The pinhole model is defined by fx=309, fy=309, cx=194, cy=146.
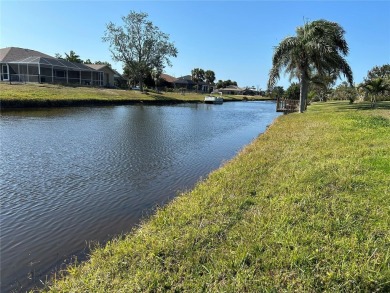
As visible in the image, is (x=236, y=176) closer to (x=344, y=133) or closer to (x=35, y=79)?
(x=344, y=133)

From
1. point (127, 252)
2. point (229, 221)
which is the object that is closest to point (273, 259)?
point (229, 221)

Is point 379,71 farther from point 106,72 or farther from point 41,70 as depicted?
point 41,70

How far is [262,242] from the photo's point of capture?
14.2ft

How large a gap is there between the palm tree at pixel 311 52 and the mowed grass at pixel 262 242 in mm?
21614

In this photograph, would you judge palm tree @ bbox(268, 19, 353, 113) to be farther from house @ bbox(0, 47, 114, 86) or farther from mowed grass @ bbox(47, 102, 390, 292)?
house @ bbox(0, 47, 114, 86)

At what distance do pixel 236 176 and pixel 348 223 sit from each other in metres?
3.24

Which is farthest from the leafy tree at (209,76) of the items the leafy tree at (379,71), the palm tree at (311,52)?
the palm tree at (311,52)

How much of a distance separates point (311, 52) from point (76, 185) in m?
23.3

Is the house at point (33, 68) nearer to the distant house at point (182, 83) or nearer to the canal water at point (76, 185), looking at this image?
the distant house at point (182, 83)

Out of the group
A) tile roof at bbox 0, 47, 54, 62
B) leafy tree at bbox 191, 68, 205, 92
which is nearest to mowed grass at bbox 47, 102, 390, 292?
tile roof at bbox 0, 47, 54, 62

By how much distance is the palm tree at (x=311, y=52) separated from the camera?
26.3 metres

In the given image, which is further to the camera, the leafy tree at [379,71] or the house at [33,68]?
the leafy tree at [379,71]

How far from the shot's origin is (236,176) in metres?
7.71

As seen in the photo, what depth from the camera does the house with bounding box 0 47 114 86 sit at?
5362 centimetres
